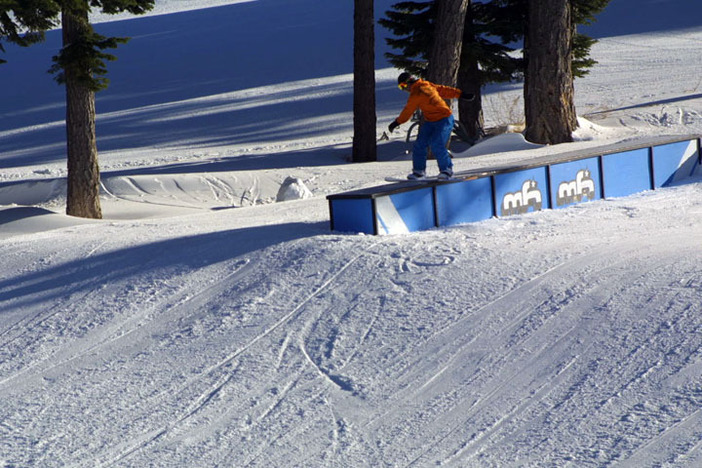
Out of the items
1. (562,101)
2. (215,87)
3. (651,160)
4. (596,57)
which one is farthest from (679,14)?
(651,160)

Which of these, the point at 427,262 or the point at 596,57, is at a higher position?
the point at 596,57

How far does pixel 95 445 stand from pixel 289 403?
1.30 meters

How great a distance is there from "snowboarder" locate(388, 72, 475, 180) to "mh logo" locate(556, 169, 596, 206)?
→ 1.73 m

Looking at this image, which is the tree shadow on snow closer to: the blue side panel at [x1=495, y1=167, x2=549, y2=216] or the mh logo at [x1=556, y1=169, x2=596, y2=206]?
the blue side panel at [x1=495, y1=167, x2=549, y2=216]

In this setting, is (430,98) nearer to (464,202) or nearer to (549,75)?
(464,202)

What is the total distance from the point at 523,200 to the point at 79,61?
654cm

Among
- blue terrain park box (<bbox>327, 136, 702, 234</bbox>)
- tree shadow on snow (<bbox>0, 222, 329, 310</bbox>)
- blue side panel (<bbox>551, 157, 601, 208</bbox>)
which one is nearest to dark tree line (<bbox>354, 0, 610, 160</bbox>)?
blue terrain park box (<bbox>327, 136, 702, 234</bbox>)

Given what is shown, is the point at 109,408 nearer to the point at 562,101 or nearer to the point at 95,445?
the point at 95,445

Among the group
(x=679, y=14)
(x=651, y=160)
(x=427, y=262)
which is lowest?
(x=427, y=262)

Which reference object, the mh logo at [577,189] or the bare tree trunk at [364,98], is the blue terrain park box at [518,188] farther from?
the bare tree trunk at [364,98]

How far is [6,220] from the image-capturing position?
11859mm

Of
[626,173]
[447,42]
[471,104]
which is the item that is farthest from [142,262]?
[471,104]

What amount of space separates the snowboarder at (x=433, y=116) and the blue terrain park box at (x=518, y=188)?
1.18 ft

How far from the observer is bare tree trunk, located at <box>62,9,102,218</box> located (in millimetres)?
11961
